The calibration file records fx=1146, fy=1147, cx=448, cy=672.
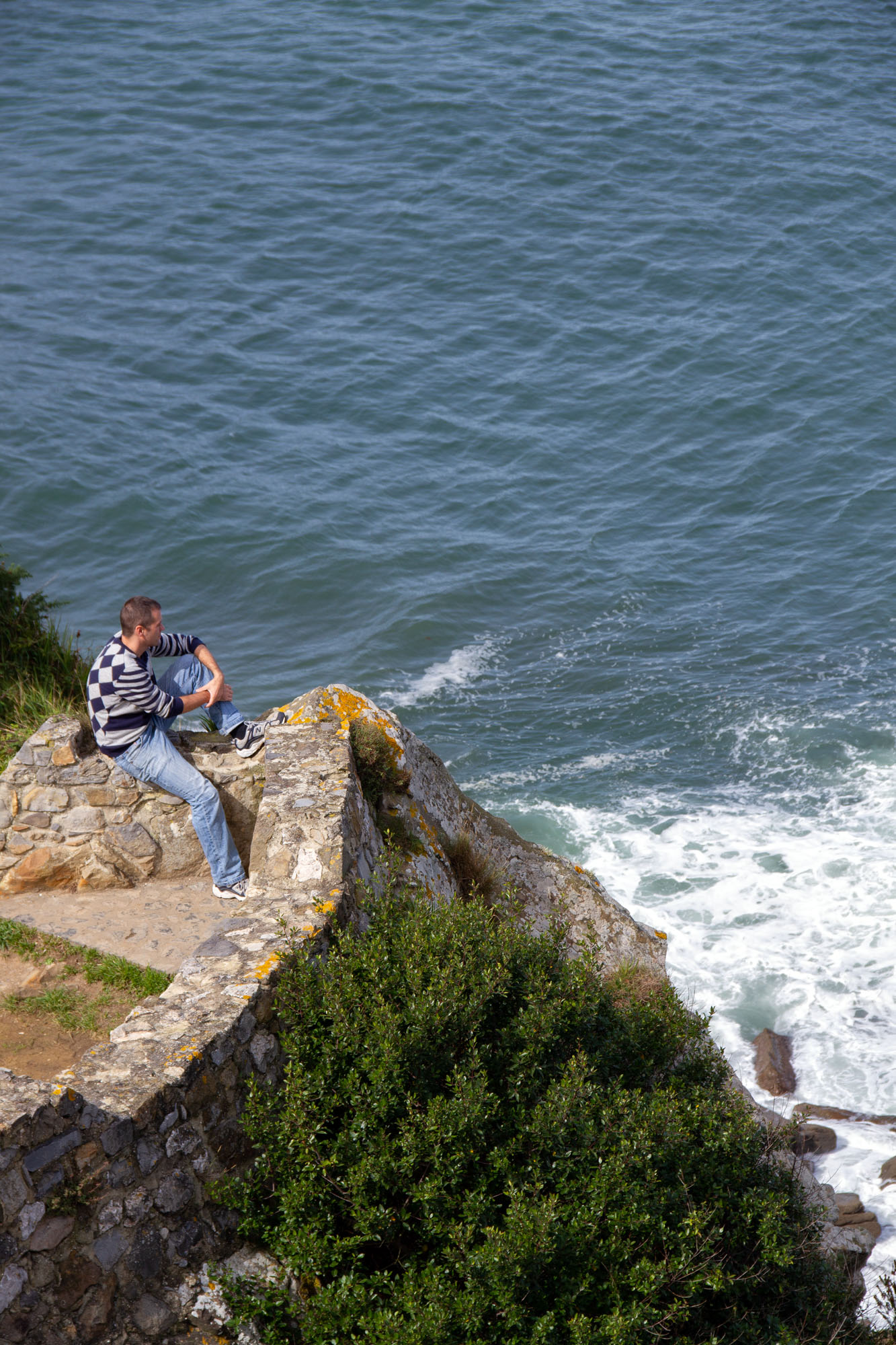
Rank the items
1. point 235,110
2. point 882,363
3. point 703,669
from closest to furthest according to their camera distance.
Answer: point 703,669 < point 882,363 < point 235,110

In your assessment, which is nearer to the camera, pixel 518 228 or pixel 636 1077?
pixel 636 1077

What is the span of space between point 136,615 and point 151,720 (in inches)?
34.5

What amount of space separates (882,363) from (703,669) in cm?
1207

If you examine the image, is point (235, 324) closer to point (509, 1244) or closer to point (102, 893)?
point (102, 893)

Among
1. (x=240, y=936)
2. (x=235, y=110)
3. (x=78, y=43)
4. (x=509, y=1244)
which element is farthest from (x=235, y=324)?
(x=509, y=1244)

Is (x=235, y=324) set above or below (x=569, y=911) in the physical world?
above

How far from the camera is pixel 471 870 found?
9.70 meters

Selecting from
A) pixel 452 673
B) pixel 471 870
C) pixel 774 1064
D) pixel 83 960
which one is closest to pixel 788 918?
pixel 774 1064

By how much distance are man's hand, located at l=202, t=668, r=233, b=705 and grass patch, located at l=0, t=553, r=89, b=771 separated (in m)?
1.44

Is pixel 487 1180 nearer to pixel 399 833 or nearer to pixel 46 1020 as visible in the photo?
pixel 46 1020

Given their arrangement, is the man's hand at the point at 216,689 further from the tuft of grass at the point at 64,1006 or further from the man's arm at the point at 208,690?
the tuft of grass at the point at 64,1006

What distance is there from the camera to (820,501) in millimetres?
25047

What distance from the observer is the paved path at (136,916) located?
791cm

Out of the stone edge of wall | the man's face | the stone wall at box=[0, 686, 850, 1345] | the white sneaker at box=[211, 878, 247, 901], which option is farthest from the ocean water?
the man's face
